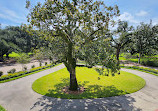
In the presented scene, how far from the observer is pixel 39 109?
9.16m

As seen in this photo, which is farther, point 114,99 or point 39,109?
point 114,99

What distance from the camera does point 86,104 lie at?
9.85 meters

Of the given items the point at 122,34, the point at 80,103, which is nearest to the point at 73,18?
the point at 80,103

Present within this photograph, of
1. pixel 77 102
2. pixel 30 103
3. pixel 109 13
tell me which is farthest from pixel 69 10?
pixel 30 103

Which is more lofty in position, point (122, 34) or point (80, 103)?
point (122, 34)

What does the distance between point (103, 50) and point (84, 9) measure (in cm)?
483

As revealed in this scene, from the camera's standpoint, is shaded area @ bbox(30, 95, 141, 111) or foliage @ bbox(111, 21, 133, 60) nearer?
shaded area @ bbox(30, 95, 141, 111)

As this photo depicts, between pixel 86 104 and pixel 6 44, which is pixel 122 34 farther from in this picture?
pixel 6 44

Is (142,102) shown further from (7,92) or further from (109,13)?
(7,92)

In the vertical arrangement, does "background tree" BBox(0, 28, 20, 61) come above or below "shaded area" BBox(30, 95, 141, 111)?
above

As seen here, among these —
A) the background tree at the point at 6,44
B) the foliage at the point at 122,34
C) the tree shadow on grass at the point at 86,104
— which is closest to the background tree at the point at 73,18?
the tree shadow on grass at the point at 86,104

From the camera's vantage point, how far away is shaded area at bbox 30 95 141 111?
9148mm

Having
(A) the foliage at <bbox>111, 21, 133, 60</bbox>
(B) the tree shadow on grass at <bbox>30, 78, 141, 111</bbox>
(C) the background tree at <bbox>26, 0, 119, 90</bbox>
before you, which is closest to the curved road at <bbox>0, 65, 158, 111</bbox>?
(B) the tree shadow on grass at <bbox>30, 78, 141, 111</bbox>

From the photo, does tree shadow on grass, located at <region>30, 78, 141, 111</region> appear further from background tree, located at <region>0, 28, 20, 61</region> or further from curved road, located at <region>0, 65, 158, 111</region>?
background tree, located at <region>0, 28, 20, 61</region>
